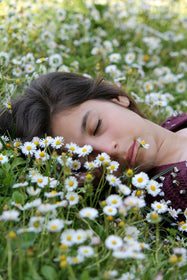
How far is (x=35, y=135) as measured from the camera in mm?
1985

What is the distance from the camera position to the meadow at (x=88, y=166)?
126 cm

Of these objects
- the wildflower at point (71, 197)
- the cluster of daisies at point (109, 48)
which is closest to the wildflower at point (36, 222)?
the wildflower at point (71, 197)

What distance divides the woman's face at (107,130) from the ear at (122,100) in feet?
0.63

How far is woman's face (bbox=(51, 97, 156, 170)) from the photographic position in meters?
1.83

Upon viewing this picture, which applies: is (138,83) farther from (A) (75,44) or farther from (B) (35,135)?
(B) (35,135)

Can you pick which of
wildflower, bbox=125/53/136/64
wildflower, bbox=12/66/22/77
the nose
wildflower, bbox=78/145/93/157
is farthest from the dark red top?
wildflower, bbox=125/53/136/64

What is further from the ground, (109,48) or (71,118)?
(71,118)

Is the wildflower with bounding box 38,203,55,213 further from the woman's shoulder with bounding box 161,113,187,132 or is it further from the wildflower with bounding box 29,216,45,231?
the woman's shoulder with bounding box 161,113,187,132

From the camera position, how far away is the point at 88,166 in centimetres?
161

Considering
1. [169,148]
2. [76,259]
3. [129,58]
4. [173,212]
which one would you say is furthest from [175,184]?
[129,58]

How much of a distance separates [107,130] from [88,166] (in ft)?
1.05

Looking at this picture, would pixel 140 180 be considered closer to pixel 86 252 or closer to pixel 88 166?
pixel 88 166

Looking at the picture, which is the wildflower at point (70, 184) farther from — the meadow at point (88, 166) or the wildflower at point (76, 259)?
the wildflower at point (76, 259)

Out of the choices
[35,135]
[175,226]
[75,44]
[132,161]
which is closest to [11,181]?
[35,135]
